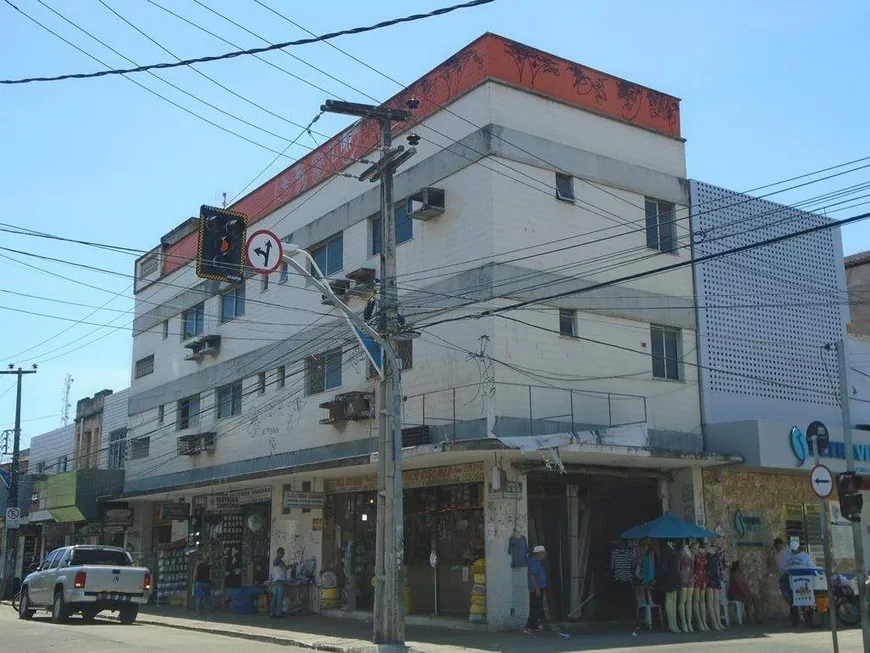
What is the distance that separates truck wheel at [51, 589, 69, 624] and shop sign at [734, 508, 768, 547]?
16.2 m

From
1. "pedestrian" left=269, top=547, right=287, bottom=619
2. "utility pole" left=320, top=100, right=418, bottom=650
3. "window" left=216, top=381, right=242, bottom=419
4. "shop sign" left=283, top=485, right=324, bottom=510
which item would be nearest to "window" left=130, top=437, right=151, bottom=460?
"window" left=216, top=381, right=242, bottom=419

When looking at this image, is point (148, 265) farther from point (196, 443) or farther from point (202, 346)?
point (196, 443)

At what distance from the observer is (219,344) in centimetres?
3244

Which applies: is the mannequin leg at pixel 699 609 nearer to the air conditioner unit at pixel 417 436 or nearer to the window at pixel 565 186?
the air conditioner unit at pixel 417 436

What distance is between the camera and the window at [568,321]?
22.4m

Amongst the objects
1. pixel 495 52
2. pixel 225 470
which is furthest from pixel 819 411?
pixel 225 470

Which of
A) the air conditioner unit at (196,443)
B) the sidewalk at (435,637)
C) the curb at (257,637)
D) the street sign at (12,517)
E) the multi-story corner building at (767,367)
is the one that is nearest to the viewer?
the sidewalk at (435,637)

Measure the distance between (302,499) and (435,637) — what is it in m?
7.37

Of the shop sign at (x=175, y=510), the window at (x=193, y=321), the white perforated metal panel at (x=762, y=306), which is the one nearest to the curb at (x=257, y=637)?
the shop sign at (x=175, y=510)

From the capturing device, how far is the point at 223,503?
102ft

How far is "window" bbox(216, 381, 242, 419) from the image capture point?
102ft

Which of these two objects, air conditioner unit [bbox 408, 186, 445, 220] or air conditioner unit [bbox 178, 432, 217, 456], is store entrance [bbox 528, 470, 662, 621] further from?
air conditioner unit [bbox 178, 432, 217, 456]

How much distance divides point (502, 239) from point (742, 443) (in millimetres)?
7542

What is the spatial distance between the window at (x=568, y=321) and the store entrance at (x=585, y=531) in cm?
330
